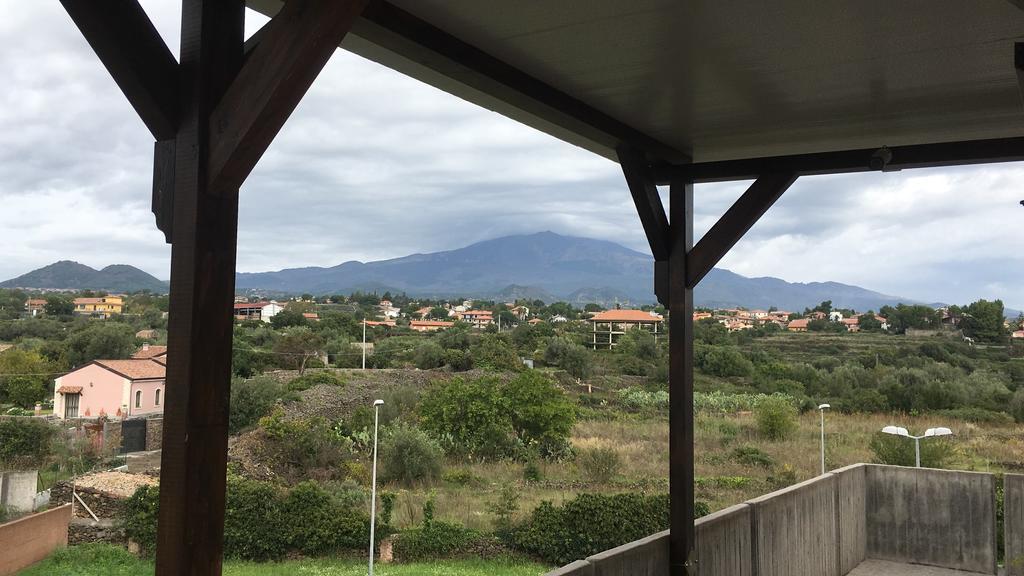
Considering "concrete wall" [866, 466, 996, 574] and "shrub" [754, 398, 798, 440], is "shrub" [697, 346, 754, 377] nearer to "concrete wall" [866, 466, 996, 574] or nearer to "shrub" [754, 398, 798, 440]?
"shrub" [754, 398, 798, 440]

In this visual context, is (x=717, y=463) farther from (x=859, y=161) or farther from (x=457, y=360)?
(x=859, y=161)

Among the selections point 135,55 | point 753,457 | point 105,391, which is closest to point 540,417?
point 753,457

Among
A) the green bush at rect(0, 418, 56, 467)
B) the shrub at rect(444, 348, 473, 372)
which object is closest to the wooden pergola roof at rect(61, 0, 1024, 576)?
the green bush at rect(0, 418, 56, 467)

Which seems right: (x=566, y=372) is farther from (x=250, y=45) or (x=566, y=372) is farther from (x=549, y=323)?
(x=250, y=45)

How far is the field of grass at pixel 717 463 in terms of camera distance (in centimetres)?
1914

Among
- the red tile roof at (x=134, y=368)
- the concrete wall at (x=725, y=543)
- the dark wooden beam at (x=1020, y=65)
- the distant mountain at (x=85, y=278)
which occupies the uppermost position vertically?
the distant mountain at (x=85, y=278)

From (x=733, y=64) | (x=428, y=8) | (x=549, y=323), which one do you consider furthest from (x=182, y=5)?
(x=549, y=323)

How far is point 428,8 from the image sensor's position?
2117 millimetres

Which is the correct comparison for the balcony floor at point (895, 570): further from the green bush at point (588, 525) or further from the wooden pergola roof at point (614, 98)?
the green bush at point (588, 525)

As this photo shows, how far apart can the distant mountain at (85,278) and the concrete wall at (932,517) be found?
181 ft

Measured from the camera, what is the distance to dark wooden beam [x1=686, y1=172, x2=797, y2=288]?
362cm

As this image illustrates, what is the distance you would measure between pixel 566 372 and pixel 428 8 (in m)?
33.3

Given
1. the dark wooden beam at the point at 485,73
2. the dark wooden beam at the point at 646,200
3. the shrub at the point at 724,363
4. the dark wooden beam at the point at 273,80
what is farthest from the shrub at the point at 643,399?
the dark wooden beam at the point at 273,80

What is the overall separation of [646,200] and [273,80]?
98.6 inches
